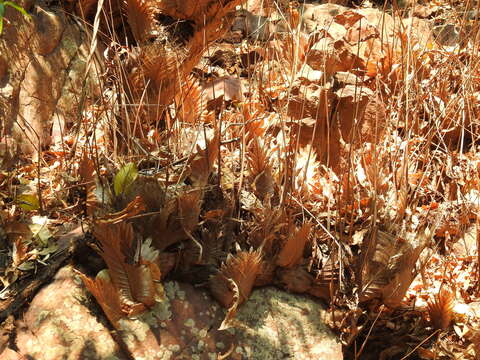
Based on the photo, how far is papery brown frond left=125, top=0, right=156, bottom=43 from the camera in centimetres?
249

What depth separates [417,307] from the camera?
197cm

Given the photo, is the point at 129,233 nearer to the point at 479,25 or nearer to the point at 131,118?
the point at 131,118

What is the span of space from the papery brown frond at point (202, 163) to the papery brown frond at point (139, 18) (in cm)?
90

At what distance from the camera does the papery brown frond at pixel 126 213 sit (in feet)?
5.23

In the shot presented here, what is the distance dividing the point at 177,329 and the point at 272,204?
0.59 m

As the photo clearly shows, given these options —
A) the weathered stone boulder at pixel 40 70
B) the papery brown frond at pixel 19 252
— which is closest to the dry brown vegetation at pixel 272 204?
the papery brown frond at pixel 19 252

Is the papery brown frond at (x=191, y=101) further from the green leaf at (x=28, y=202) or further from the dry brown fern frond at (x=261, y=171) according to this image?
Result: the green leaf at (x=28, y=202)

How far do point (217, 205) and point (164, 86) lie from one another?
60cm

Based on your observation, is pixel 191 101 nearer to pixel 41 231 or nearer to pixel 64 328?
pixel 41 231

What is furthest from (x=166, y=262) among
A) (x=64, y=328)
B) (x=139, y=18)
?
(x=139, y=18)

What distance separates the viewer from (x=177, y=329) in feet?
5.64

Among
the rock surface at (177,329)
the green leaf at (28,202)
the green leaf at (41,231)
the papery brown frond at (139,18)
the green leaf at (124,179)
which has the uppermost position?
the papery brown frond at (139,18)

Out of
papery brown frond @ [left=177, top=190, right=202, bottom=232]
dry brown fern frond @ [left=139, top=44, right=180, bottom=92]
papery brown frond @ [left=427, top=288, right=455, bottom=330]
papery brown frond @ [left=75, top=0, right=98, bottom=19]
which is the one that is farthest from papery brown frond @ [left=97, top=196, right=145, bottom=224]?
papery brown frond @ [left=75, top=0, right=98, bottom=19]

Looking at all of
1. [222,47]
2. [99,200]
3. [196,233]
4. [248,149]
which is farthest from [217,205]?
[222,47]
